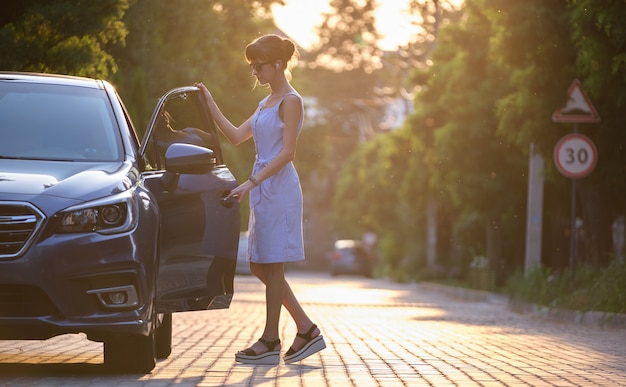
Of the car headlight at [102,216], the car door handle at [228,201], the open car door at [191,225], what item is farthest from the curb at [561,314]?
the car headlight at [102,216]

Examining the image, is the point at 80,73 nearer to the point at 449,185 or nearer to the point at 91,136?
the point at 91,136

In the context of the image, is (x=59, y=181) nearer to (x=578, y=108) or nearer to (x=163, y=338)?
(x=163, y=338)

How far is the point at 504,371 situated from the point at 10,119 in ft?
11.4

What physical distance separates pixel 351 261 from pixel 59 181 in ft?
185

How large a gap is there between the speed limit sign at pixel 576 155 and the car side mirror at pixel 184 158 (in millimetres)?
11869

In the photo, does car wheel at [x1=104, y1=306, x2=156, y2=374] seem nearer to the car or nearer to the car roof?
the car

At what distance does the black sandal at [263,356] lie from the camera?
8.98 metres

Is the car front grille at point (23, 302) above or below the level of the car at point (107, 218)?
below

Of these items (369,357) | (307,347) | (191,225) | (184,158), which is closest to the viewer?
(184,158)

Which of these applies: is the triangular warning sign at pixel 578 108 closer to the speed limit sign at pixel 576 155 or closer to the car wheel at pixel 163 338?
the speed limit sign at pixel 576 155

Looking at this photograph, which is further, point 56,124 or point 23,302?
point 56,124

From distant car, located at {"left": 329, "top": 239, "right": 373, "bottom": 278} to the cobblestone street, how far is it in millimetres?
46242

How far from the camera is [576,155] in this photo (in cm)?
1955

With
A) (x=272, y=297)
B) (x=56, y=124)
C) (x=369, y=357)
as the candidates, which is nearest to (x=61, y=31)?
(x=369, y=357)
